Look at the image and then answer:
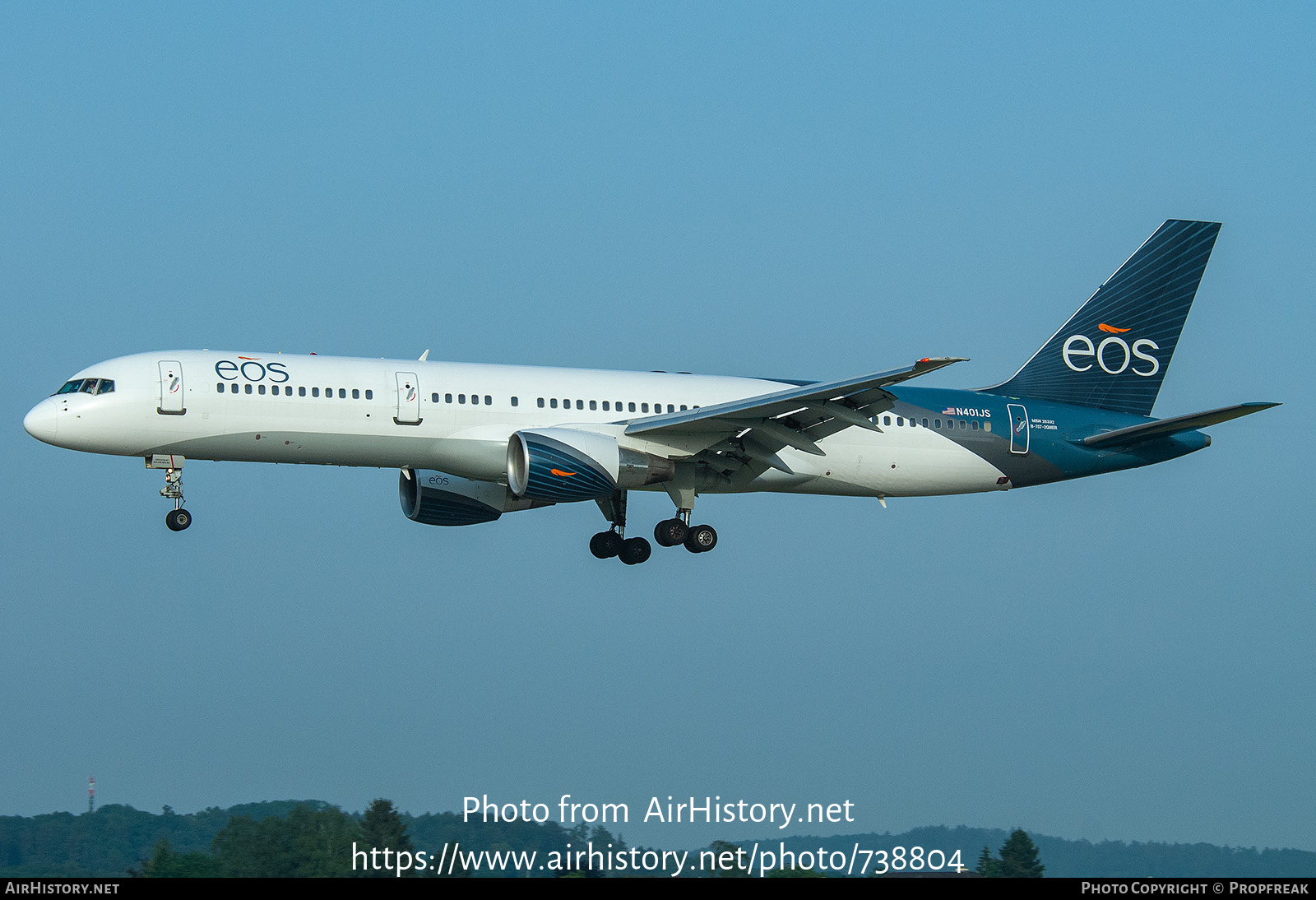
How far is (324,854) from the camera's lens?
1730 inches

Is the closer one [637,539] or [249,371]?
[249,371]

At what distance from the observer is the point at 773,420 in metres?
40.7

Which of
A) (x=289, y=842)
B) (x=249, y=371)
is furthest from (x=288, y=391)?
(x=289, y=842)

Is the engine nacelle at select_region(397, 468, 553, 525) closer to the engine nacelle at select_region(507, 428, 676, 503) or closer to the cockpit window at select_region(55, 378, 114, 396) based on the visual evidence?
the engine nacelle at select_region(507, 428, 676, 503)

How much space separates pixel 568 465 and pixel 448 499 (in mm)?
7476

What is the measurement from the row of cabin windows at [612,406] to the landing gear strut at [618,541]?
3896mm

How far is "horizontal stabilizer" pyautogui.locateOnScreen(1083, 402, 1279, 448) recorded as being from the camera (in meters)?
39.0

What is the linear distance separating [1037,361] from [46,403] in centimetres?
2775

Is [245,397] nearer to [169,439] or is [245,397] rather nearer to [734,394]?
[169,439]

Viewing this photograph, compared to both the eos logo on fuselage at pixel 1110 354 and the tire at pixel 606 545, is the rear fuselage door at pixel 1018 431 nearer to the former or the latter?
the eos logo on fuselage at pixel 1110 354

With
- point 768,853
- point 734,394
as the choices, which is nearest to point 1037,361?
point 734,394

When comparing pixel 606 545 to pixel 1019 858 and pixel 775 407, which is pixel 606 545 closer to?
pixel 775 407

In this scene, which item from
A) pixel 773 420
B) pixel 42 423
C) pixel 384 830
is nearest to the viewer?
pixel 42 423

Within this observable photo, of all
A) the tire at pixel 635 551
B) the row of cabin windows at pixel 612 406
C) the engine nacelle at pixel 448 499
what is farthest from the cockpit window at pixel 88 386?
the tire at pixel 635 551
